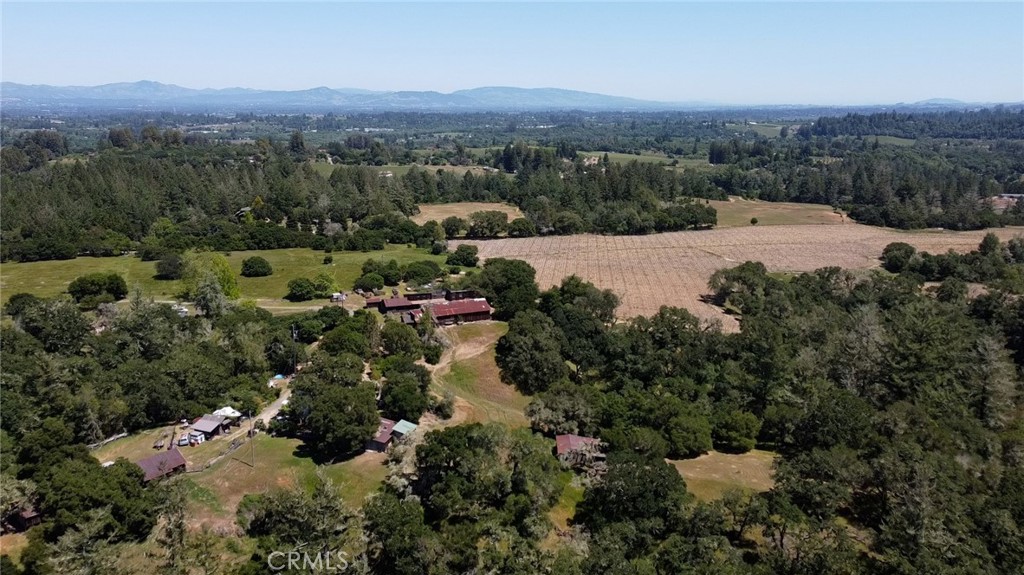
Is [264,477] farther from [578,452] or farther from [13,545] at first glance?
[578,452]

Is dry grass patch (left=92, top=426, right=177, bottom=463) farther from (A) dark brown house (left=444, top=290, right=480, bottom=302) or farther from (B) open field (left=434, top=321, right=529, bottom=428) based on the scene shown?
(A) dark brown house (left=444, top=290, right=480, bottom=302)

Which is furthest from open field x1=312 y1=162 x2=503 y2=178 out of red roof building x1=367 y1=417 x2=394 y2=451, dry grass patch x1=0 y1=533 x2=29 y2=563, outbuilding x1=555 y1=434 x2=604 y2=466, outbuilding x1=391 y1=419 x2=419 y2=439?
dry grass patch x1=0 y1=533 x2=29 y2=563

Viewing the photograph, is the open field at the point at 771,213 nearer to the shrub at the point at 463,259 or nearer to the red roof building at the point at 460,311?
the shrub at the point at 463,259

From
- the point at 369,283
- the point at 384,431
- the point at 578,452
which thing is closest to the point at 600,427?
the point at 578,452

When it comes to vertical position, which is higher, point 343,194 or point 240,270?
point 343,194

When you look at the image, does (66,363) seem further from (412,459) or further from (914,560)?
(914,560)

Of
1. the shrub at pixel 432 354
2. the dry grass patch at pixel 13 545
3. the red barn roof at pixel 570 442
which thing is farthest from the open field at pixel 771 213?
the dry grass patch at pixel 13 545

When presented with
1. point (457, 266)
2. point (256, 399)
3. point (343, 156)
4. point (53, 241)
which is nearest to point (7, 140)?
point (343, 156)
